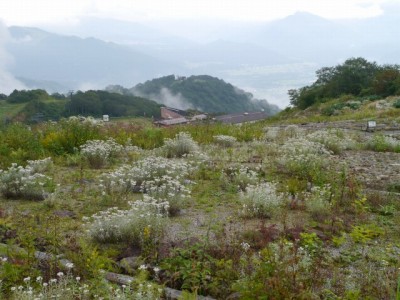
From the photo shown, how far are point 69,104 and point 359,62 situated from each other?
5717cm

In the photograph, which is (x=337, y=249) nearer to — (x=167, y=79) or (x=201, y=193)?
(x=201, y=193)

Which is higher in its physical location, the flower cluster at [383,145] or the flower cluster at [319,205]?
the flower cluster at [383,145]

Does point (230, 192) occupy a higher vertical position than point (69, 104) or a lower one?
lower

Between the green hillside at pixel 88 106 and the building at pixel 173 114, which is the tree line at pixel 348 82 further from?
the green hillside at pixel 88 106

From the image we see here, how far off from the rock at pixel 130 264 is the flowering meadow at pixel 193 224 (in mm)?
14

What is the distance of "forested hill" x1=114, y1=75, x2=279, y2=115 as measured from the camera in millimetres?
121625

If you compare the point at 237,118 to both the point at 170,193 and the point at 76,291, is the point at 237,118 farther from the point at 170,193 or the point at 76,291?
the point at 76,291

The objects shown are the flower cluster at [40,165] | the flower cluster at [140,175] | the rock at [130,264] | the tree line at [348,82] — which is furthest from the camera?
the tree line at [348,82]

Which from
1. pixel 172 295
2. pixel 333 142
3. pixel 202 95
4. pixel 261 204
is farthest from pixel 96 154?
pixel 202 95

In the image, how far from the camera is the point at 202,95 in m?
127

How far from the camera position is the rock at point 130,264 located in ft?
14.5

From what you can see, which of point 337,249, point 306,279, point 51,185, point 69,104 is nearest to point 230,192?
point 337,249

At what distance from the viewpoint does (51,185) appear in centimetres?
741

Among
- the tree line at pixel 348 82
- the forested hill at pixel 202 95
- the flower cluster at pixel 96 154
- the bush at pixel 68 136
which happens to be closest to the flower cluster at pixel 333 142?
the flower cluster at pixel 96 154
